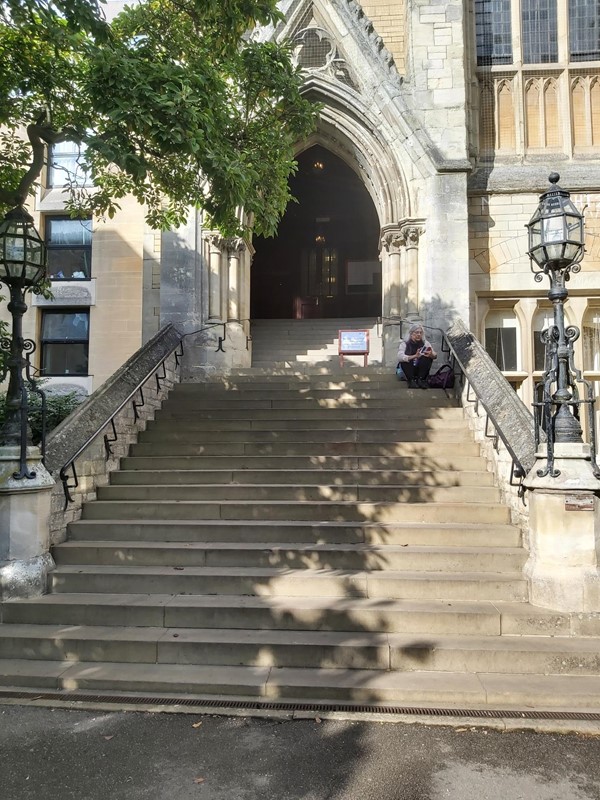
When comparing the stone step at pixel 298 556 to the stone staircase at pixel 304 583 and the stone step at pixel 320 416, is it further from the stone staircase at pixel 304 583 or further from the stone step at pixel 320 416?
the stone step at pixel 320 416

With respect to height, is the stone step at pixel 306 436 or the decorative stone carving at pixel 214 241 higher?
the decorative stone carving at pixel 214 241

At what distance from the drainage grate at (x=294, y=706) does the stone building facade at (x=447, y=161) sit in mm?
6611

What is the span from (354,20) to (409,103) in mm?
1874

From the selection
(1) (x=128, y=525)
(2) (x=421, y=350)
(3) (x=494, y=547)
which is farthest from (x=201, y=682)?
(2) (x=421, y=350)

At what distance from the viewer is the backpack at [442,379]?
8430 mm

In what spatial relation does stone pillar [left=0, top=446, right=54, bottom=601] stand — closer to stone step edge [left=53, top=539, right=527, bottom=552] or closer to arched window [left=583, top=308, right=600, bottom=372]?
stone step edge [left=53, top=539, right=527, bottom=552]

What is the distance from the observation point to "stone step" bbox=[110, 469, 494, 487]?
622cm

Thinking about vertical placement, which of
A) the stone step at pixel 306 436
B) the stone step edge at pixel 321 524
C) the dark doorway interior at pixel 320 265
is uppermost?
the dark doorway interior at pixel 320 265

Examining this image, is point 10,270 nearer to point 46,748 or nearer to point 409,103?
point 46,748

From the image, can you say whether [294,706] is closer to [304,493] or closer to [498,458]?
[304,493]

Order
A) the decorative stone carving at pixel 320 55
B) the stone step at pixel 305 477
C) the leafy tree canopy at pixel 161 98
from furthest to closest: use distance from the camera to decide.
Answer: the decorative stone carving at pixel 320 55, the stone step at pixel 305 477, the leafy tree canopy at pixel 161 98

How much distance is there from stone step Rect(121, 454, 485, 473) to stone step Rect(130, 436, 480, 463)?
0.14 ft

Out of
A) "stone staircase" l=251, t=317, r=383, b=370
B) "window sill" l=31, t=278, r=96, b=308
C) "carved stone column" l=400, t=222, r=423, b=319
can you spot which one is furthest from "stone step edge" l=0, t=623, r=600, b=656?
"window sill" l=31, t=278, r=96, b=308

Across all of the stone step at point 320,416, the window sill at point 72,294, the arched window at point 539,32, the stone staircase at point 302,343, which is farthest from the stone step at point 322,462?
the arched window at point 539,32
